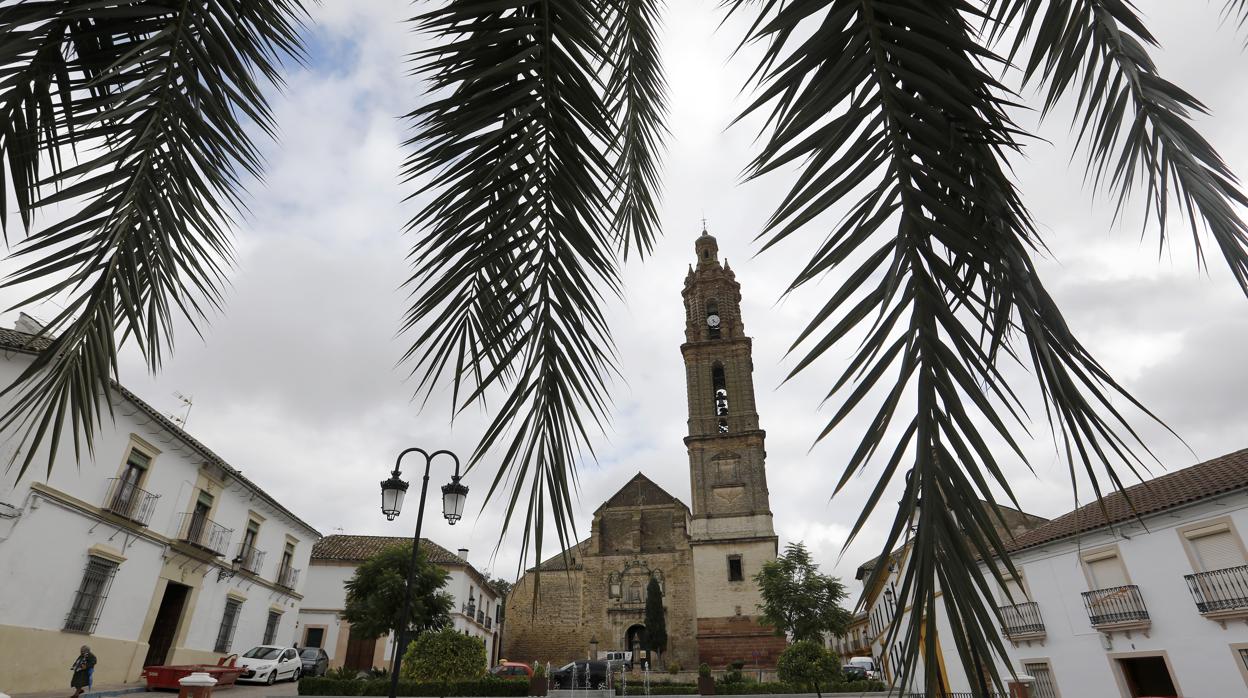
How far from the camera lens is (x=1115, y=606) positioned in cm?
1171


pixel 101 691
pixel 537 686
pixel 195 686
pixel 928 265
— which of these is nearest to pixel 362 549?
pixel 537 686

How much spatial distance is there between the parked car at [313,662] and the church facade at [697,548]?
10.5 meters

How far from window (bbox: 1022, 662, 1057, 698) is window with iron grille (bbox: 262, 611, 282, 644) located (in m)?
19.9

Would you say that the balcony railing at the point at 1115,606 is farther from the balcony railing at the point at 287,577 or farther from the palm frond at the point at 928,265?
the balcony railing at the point at 287,577

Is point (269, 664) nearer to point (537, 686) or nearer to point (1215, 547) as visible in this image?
point (537, 686)

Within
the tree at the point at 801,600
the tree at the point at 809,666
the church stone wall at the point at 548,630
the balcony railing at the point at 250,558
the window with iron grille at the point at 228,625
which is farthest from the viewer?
the church stone wall at the point at 548,630

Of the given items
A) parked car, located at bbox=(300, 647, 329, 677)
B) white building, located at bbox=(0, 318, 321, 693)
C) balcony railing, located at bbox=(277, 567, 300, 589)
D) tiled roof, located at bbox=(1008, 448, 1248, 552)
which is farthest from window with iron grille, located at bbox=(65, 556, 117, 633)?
tiled roof, located at bbox=(1008, 448, 1248, 552)

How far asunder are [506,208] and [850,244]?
2.92 ft

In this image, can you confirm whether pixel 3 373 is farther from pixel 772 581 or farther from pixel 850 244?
pixel 772 581

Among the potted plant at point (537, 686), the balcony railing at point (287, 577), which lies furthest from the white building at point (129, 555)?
the potted plant at point (537, 686)

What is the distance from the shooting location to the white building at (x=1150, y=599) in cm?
985

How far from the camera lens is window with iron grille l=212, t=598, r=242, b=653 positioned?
52.4ft

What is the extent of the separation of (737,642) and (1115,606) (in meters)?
17.6

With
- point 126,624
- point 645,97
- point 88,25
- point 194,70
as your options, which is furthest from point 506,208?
point 126,624
